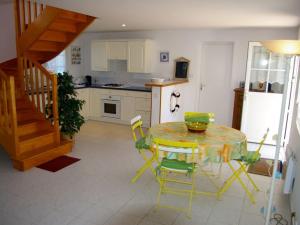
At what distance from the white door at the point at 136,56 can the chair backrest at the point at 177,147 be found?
402cm

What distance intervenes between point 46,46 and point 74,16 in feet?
3.05

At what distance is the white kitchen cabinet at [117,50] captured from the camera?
6523 mm

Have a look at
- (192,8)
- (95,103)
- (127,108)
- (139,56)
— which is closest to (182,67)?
(139,56)

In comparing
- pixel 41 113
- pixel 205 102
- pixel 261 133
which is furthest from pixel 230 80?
pixel 41 113

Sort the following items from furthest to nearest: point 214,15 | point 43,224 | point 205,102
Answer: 1. point 205,102
2. point 214,15
3. point 43,224

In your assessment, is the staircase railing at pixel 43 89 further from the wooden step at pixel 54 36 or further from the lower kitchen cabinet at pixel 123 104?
the lower kitchen cabinet at pixel 123 104

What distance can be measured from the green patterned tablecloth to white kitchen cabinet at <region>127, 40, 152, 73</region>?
325cm

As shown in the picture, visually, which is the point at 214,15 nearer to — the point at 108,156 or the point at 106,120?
the point at 108,156

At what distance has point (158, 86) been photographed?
5.14 m

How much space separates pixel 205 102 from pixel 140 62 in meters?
1.88

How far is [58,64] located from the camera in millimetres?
6871

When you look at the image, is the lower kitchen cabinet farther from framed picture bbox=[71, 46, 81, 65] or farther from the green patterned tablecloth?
the green patterned tablecloth

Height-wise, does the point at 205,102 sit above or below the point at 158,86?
below

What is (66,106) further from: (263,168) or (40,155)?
(263,168)
